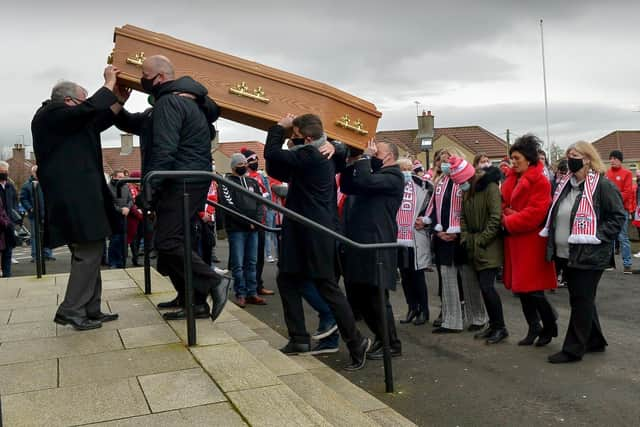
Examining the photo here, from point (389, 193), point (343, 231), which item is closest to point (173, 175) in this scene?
point (389, 193)

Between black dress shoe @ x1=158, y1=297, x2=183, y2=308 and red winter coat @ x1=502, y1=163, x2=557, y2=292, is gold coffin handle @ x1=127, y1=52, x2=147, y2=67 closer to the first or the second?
black dress shoe @ x1=158, y1=297, x2=183, y2=308

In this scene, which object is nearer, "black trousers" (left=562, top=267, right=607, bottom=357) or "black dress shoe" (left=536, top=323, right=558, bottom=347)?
"black trousers" (left=562, top=267, right=607, bottom=357)

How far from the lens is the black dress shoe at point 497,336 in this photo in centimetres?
575

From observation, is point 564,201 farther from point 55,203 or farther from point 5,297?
point 5,297

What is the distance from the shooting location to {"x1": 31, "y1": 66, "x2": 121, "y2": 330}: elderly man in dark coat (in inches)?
173

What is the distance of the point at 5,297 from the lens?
5.93m

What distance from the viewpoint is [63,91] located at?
4496 millimetres

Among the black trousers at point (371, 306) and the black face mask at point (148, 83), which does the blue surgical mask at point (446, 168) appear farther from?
the black face mask at point (148, 83)

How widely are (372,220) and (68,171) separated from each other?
2389 mm

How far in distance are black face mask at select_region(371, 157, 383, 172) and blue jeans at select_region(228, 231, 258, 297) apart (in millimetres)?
2895

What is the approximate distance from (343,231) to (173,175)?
250 cm

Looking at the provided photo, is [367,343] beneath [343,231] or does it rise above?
beneath

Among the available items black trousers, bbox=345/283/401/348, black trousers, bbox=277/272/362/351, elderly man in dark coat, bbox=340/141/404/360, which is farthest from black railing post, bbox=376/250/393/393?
black trousers, bbox=345/283/401/348

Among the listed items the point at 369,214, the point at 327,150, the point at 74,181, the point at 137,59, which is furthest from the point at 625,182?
the point at 74,181
